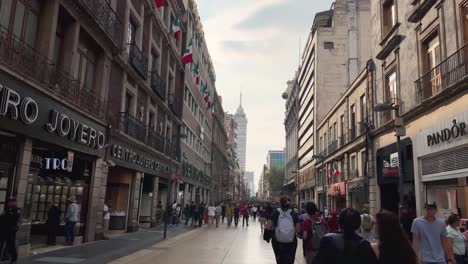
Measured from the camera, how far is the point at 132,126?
885 inches

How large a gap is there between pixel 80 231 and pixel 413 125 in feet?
50.2

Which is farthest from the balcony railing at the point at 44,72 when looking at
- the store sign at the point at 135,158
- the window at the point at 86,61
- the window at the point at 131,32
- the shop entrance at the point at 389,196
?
the shop entrance at the point at 389,196

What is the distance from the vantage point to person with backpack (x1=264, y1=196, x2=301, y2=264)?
8.06 metres

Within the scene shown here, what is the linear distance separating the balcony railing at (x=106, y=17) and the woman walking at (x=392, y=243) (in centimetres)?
1430

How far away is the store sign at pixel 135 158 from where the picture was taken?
65.6 ft

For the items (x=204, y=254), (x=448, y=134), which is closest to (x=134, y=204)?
(x=204, y=254)

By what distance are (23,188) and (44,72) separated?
372 centimetres

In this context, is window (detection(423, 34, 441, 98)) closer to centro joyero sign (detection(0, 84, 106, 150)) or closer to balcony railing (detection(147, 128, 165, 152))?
centro joyero sign (detection(0, 84, 106, 150))

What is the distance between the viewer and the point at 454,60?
1476 cm

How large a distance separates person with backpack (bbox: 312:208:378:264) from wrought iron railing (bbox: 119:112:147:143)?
59.6 ft

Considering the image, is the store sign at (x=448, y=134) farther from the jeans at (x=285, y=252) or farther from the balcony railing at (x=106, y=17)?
the balcony railing at (x=106, y=17)

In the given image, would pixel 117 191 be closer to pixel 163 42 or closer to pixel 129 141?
pixel 129 141

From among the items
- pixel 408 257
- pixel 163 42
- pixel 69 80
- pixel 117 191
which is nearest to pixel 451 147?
pixel 408 257

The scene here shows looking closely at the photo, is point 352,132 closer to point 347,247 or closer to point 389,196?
point 389,196
